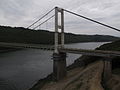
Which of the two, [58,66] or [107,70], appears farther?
[58,66]

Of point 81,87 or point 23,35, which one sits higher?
point 23,35

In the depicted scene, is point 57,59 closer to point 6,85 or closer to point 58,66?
point 58,66

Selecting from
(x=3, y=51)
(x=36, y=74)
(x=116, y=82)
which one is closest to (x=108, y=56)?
(x=116, y=82)

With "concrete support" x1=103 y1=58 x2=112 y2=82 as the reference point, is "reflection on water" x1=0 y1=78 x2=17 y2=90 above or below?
below

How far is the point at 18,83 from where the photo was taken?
36.7m

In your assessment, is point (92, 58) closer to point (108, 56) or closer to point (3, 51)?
point (108, 56)

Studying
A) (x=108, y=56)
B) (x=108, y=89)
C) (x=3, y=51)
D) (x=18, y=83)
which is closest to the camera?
(x=108, y=89)

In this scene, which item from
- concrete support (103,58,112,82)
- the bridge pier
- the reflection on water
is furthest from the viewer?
the bridge pier

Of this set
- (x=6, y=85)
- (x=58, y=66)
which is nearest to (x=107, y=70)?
(x=58, y=66)

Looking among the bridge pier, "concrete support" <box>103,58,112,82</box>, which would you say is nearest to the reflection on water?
the bridge pier

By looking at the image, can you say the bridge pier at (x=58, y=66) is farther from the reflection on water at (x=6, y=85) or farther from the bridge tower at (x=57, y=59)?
the reflection on water at (x=6, y=85)

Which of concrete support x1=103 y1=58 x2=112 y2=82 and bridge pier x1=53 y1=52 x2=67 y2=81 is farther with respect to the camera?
bridge pier x1=53 y1=52 x2=67 y2=81

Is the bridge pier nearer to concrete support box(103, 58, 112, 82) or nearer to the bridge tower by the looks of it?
the bridge tower

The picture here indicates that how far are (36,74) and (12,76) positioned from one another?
5.72 metres
